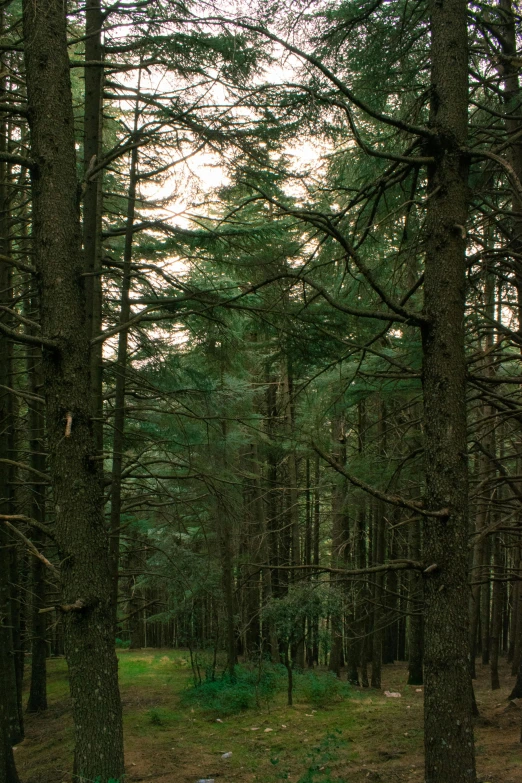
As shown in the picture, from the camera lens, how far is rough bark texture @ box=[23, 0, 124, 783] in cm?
421

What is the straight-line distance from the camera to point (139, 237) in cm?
1077

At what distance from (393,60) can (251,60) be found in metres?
1.30

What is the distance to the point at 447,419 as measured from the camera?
376 centimetres

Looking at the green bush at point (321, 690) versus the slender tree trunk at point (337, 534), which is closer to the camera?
the green bush at point (321, 690)

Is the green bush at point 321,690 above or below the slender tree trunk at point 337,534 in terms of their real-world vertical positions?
below

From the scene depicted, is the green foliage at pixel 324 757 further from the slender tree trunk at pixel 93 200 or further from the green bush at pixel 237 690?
Answer: the slender tree trunk at pixel 93 200

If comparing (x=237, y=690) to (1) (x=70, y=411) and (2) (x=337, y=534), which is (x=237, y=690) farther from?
(1) (x=70, y=411)

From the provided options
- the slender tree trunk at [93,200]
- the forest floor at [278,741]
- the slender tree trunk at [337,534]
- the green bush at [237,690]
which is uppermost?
the slender tree trunk at [93,200]

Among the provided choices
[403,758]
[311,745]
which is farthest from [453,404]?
[311,745]

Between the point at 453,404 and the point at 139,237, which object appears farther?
the point at 139,237

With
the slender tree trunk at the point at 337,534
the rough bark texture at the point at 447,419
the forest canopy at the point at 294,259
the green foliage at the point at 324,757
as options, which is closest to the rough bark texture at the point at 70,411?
the forest canopy at the point at 294,259

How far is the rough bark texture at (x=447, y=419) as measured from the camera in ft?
11.5

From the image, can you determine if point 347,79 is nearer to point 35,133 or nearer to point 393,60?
point 393,60

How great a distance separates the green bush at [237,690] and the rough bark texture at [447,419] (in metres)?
9.83
